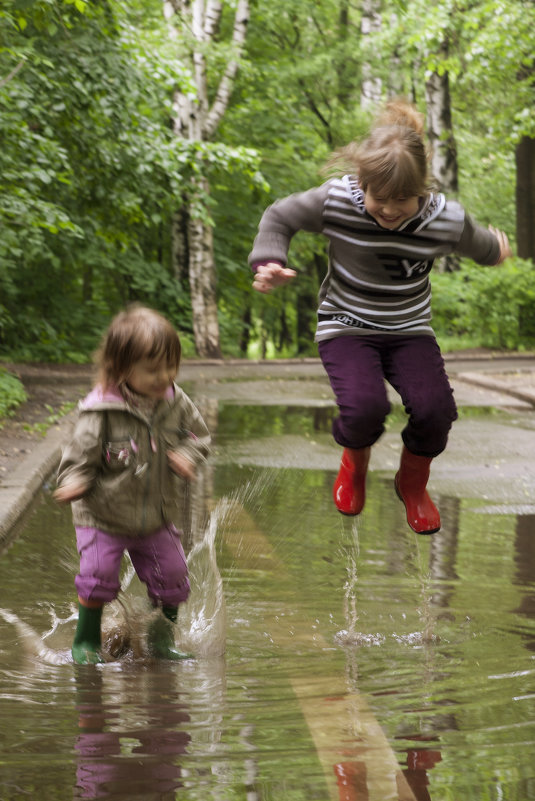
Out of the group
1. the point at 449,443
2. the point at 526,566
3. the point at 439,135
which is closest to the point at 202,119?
the point at 439,135

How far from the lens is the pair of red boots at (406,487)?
16.3 feet

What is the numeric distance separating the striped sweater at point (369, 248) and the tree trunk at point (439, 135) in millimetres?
→ 20693

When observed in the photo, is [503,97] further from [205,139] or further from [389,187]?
[389,187]

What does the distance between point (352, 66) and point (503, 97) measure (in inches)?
163

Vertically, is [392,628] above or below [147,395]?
below

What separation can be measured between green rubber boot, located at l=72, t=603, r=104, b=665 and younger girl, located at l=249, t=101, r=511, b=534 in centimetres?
117

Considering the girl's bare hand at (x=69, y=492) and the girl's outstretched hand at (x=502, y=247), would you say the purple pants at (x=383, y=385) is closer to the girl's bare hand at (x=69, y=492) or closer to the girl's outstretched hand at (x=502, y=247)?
Result: the girl's outstretched hand at (x=502, y=247)

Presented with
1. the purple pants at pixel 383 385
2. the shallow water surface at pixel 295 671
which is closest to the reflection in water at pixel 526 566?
the shallow water surface at pixel 295 671

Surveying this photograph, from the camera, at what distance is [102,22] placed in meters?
13.1

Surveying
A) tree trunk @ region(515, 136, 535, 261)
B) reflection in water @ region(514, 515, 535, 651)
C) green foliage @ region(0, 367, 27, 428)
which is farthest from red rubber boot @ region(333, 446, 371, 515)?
tree trunk @ region(515, 136, 535, 261)

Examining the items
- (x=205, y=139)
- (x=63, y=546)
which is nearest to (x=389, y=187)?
(x=63, y=546)

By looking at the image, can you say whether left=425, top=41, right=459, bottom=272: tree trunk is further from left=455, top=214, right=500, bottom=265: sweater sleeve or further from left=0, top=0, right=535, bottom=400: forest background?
left=455, top=214, right=500, bottom=265: sweater sleeve

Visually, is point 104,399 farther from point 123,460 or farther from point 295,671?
point 295,671

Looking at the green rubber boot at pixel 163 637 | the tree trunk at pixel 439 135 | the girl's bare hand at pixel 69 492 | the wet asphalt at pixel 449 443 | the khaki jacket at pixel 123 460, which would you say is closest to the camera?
the girl's bare hand at pixel 69 492
